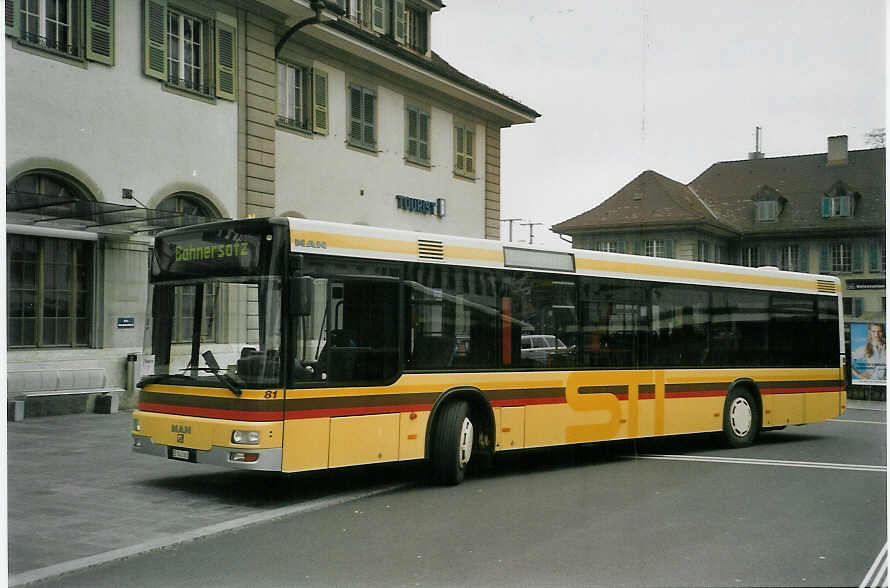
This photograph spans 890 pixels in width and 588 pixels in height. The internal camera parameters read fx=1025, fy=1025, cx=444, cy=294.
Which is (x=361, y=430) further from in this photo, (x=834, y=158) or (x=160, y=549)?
(x=834, y=158)

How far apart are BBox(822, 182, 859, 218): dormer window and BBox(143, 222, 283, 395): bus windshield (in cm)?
459

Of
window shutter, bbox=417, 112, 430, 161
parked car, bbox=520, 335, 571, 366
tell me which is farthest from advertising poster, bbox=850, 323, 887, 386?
window shutter, bbox=417, 112, 430, 161

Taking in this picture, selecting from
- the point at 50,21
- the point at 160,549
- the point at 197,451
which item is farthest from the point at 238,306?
the point at 50,21

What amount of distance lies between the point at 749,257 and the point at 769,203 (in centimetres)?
223

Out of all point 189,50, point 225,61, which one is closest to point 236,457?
point 189,50

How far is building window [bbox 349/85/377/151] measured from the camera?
13.2 meters

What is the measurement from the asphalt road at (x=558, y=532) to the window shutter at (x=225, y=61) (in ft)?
25.0

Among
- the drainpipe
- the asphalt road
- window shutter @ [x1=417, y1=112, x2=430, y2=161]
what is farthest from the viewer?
the drainpipe

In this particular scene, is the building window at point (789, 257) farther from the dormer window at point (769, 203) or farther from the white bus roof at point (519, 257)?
the dormer window at point (769, 203)

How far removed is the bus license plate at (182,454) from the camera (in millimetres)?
8789

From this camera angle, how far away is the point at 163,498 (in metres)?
8.94

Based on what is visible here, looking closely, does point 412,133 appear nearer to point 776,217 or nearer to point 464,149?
point 464,149

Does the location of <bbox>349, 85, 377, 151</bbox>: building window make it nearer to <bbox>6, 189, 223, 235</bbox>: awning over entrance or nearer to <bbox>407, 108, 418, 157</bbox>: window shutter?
<bbox>407, 108, 418, 157</bbox>: window shutter

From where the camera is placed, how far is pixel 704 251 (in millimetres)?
11469
